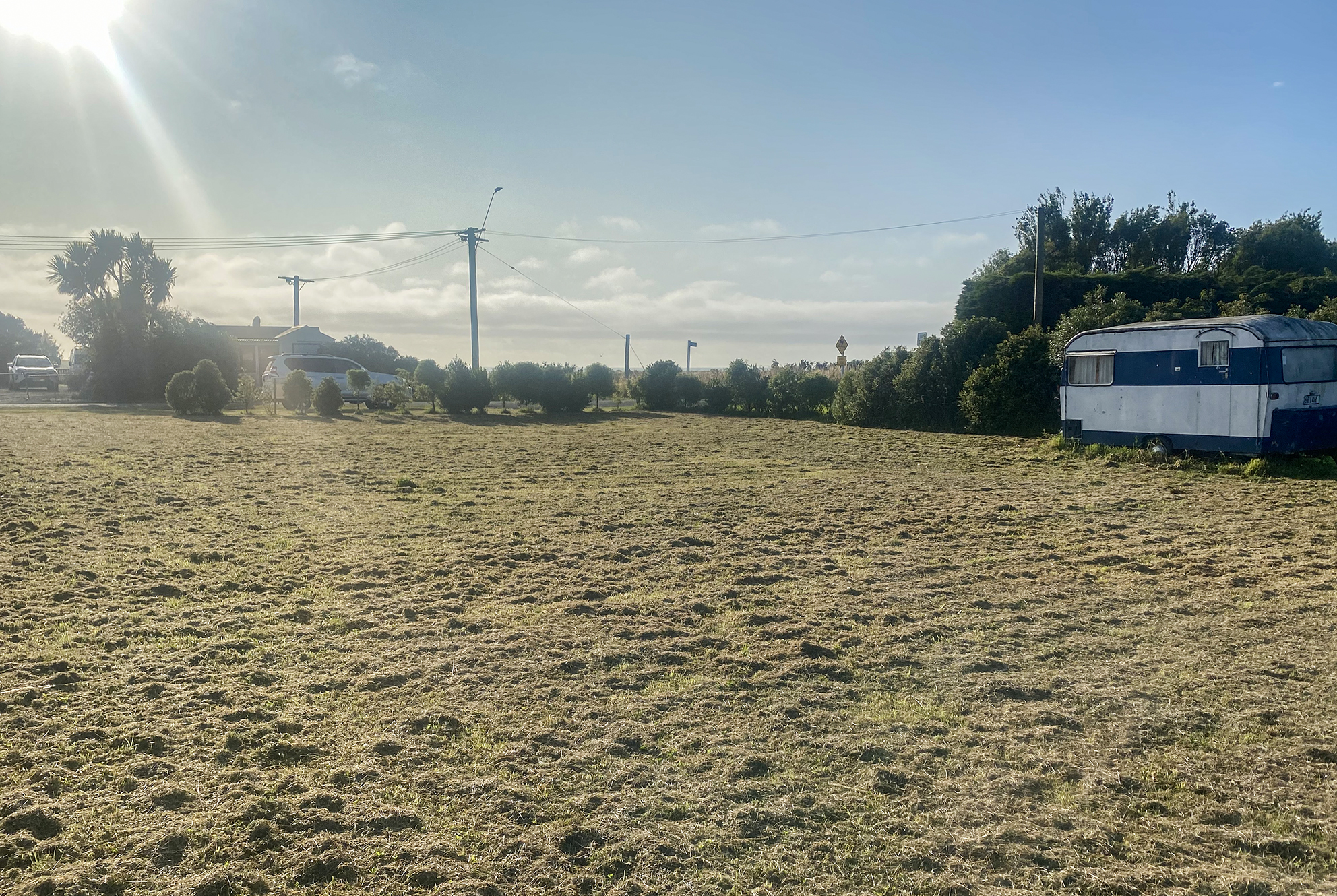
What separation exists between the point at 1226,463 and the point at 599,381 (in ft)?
→ 65.5

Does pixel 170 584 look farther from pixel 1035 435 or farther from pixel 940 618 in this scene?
pixel 1035 435

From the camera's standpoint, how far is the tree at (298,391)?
2309 cm

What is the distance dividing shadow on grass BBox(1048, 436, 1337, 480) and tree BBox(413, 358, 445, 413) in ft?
61.6

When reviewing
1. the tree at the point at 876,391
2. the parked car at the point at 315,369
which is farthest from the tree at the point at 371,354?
the tree at the point at 876,391

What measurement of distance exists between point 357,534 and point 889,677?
5237mm

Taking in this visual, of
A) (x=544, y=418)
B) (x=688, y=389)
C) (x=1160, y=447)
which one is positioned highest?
(x=688, y=389)

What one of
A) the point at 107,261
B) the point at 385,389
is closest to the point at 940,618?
the point at 385,389

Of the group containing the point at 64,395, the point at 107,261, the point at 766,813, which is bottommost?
the point at 766,813

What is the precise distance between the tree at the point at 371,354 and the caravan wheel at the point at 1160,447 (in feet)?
123

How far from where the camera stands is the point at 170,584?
5535 millimetres

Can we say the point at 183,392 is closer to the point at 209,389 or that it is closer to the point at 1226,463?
the point at 209,389

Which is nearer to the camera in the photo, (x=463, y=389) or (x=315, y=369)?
(x=463, y=389)

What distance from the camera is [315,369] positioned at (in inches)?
1065

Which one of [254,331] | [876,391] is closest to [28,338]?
[254,331]
